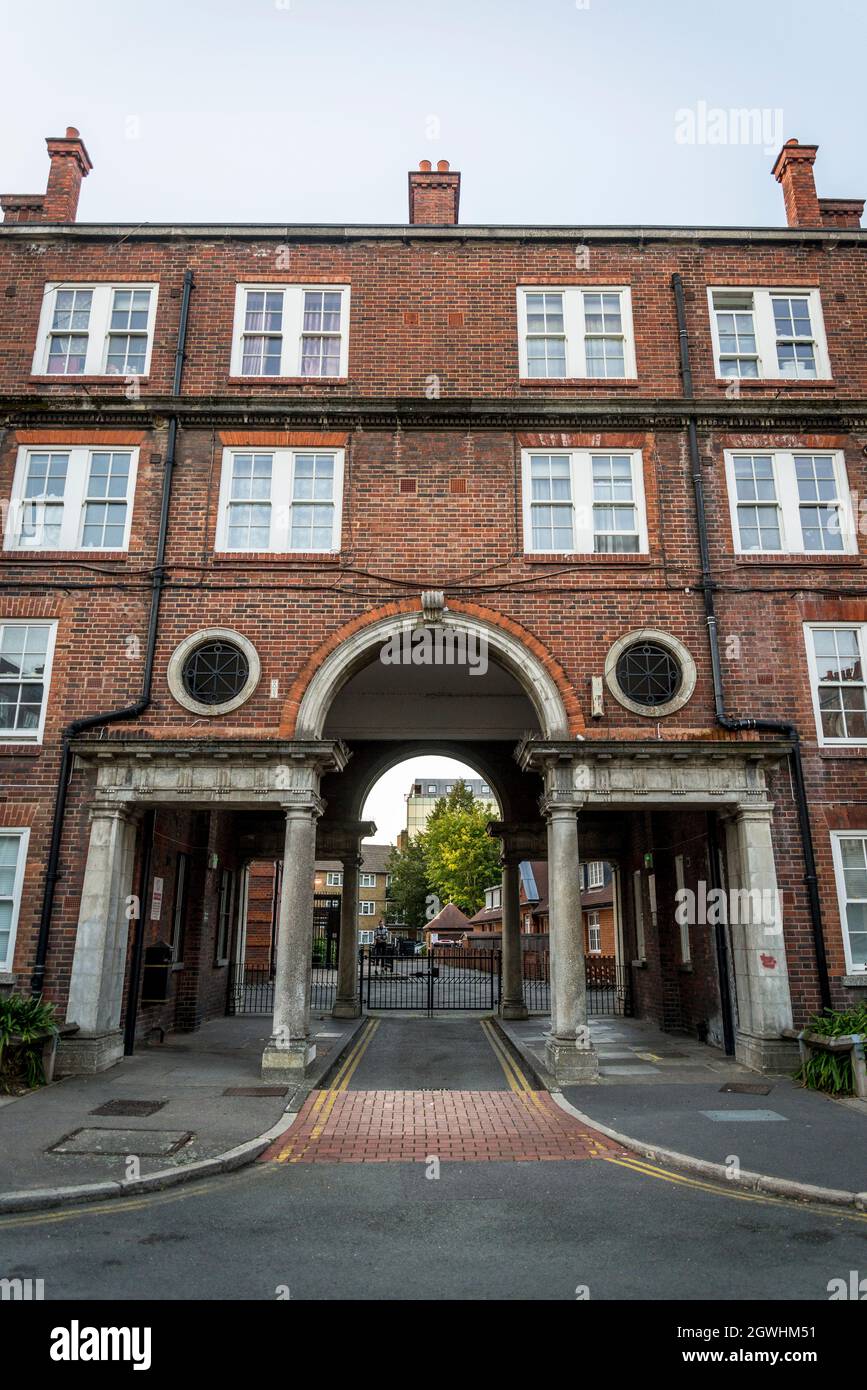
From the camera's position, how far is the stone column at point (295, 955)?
455 inches

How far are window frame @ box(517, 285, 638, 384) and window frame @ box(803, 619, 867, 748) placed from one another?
5.29 m

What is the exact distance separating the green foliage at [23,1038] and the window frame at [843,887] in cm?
1108

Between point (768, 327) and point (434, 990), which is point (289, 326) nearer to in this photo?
point (768, 327)

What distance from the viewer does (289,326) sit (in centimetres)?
1488

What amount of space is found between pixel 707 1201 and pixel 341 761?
26.1 feet

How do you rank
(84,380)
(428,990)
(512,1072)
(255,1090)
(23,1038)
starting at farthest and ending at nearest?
1. (428,990)
2. (84,380)
3. (512,1072)
4. (255,1090)
5. (23,1038)

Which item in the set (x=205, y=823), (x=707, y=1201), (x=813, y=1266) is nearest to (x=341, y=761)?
(x=205, y=823)

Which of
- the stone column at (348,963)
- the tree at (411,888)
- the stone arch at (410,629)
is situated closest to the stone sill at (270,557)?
the stone arch at (410,629)

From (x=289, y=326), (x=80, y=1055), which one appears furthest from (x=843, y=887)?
(x=289, y=326)

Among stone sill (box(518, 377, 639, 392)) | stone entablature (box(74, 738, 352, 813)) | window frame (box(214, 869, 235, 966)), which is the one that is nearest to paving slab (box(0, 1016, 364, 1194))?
stone entablature (box(74, 738, 352, 813))

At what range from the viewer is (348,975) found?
1994 centimetres

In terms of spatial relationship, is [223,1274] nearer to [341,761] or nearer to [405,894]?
[341,761]

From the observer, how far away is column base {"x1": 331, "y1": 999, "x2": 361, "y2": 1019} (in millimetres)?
19562

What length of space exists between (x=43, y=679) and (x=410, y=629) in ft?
18.9
